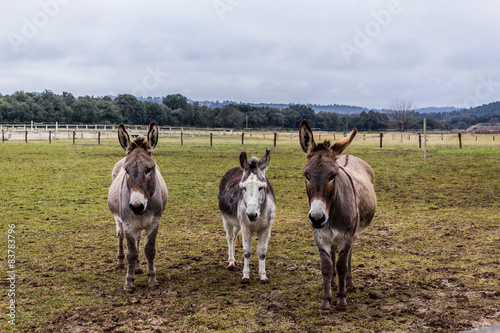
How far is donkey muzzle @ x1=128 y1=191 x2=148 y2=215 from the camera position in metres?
5.72

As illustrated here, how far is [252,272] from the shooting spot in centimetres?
729

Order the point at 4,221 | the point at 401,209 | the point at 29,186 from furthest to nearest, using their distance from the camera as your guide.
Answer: the point at 29,186 → the point at 401,209 → the point at 4,221

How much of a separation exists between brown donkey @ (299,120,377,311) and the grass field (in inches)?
24.6

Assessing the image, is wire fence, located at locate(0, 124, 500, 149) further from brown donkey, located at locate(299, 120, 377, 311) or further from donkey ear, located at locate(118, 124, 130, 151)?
brown donkey, located at locate(299, 120, 377, 311)

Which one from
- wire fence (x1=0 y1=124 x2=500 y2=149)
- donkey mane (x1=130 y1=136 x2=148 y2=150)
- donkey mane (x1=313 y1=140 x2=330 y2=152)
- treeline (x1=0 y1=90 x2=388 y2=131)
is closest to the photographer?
donkey mane (x1=313 y1=140 x2=330 y2=152)

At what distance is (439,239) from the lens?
357 inches

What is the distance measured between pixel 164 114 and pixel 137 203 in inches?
4008

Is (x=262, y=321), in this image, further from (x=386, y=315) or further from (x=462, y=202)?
(x=462, y=202)

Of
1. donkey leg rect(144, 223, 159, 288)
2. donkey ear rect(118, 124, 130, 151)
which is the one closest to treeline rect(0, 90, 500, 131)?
donkey ear rect(118, 124, 130, 151)

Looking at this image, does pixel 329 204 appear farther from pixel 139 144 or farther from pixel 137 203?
pixel 139 144

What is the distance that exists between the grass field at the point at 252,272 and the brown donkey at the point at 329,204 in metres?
0.62

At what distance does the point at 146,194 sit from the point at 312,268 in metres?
3.18

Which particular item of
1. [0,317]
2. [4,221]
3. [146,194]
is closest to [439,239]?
[146,194]

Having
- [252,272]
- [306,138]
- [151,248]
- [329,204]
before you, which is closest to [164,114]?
[252,272]
